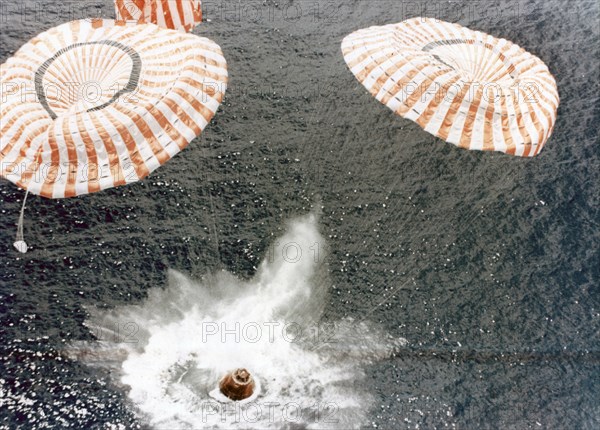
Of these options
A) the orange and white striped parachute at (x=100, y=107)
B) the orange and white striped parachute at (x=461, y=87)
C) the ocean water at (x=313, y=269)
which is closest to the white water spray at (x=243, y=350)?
the ocean water at (x=313, y=269)

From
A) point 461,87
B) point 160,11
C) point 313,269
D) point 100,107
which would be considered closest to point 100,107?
point 100,107

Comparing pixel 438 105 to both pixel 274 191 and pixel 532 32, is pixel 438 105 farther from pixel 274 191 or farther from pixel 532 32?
pixel 532 32

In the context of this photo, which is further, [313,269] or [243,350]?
[313,269]

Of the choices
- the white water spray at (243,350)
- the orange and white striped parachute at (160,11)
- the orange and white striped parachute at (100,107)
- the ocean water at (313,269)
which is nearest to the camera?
the orange and white striped parachute at (100,107)

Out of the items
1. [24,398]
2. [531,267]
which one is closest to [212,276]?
[24,398]

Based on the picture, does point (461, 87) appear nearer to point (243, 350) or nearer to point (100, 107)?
point (100, 107)

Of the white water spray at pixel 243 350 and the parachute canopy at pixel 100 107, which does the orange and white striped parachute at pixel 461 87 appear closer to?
the parachute canopy at pixel 100 107
